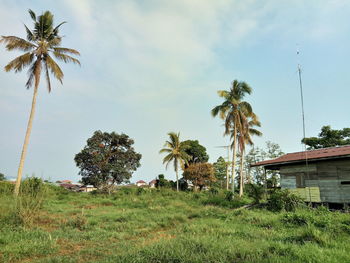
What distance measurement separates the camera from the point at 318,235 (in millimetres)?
5102

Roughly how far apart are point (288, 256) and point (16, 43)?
17586 millimetres

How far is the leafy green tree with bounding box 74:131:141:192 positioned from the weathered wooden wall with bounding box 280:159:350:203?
17.8m

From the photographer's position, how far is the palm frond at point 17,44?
1364cm

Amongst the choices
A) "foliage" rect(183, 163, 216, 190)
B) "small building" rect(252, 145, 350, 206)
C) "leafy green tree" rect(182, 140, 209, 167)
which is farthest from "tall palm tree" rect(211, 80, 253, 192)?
"leafy green tree" rect(182, 140, 209, 167)

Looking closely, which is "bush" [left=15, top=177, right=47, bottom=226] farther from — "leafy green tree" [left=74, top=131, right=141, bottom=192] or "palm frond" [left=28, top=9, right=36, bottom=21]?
"leafy green tree" [left=74, top=131, right=141, bottom=192]

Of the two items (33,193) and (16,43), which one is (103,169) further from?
(33,193)

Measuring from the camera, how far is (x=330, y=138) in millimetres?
26734

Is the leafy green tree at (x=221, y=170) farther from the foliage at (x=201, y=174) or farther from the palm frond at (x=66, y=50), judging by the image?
the palm frond at (x=66, y=50)

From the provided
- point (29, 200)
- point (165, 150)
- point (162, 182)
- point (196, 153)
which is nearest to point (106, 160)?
point (165, 150)

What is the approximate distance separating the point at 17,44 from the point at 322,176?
796 inches

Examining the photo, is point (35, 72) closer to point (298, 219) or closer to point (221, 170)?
Answer: point (298, 219)

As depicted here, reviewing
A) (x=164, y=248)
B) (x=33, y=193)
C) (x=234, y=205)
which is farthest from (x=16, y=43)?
(x=234, y=205)

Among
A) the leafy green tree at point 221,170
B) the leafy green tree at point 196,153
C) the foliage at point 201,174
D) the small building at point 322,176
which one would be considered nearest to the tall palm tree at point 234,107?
the small building at point 322,176

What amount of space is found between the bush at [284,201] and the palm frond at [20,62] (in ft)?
56.0
